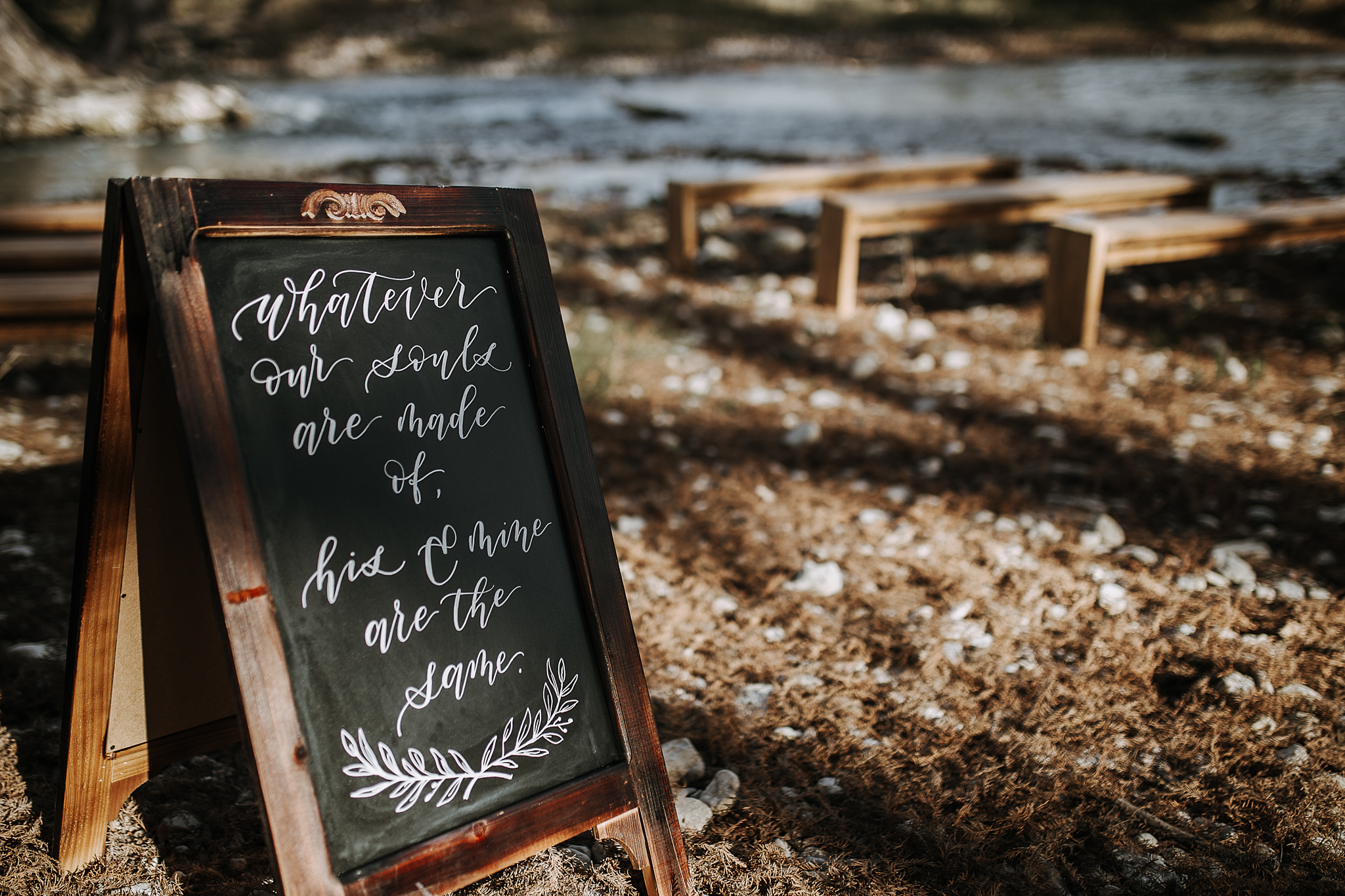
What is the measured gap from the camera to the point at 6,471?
108 inches

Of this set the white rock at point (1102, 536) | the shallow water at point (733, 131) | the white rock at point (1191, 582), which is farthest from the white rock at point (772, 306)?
the white rock at point (1191, 582)

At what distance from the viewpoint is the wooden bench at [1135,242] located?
374 cm

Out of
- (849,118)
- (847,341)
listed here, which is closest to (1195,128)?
(849,118)

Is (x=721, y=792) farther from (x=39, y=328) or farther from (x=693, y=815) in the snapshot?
(x=39, y=328)

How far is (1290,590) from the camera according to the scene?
2.17m

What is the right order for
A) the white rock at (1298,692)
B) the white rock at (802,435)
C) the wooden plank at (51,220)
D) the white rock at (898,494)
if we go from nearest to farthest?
the white rock at (1298,692), the white rock at (898,494), the white rock at (802,435), the wooden plank at (51,220)

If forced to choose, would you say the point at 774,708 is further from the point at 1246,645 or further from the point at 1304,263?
the point at 1304,263

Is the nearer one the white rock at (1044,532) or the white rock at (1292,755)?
the white rock at (1292,755)

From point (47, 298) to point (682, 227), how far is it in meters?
3.19

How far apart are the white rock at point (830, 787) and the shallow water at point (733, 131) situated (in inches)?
211

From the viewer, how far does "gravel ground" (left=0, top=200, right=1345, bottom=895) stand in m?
1.51

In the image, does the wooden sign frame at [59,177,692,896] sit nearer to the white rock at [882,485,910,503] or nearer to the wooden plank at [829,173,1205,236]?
the white rock at [882,485,910,503]

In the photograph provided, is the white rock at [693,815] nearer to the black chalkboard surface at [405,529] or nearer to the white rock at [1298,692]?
the black chalkboard surface at [405,529]

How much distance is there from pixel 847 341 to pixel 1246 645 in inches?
96.2
